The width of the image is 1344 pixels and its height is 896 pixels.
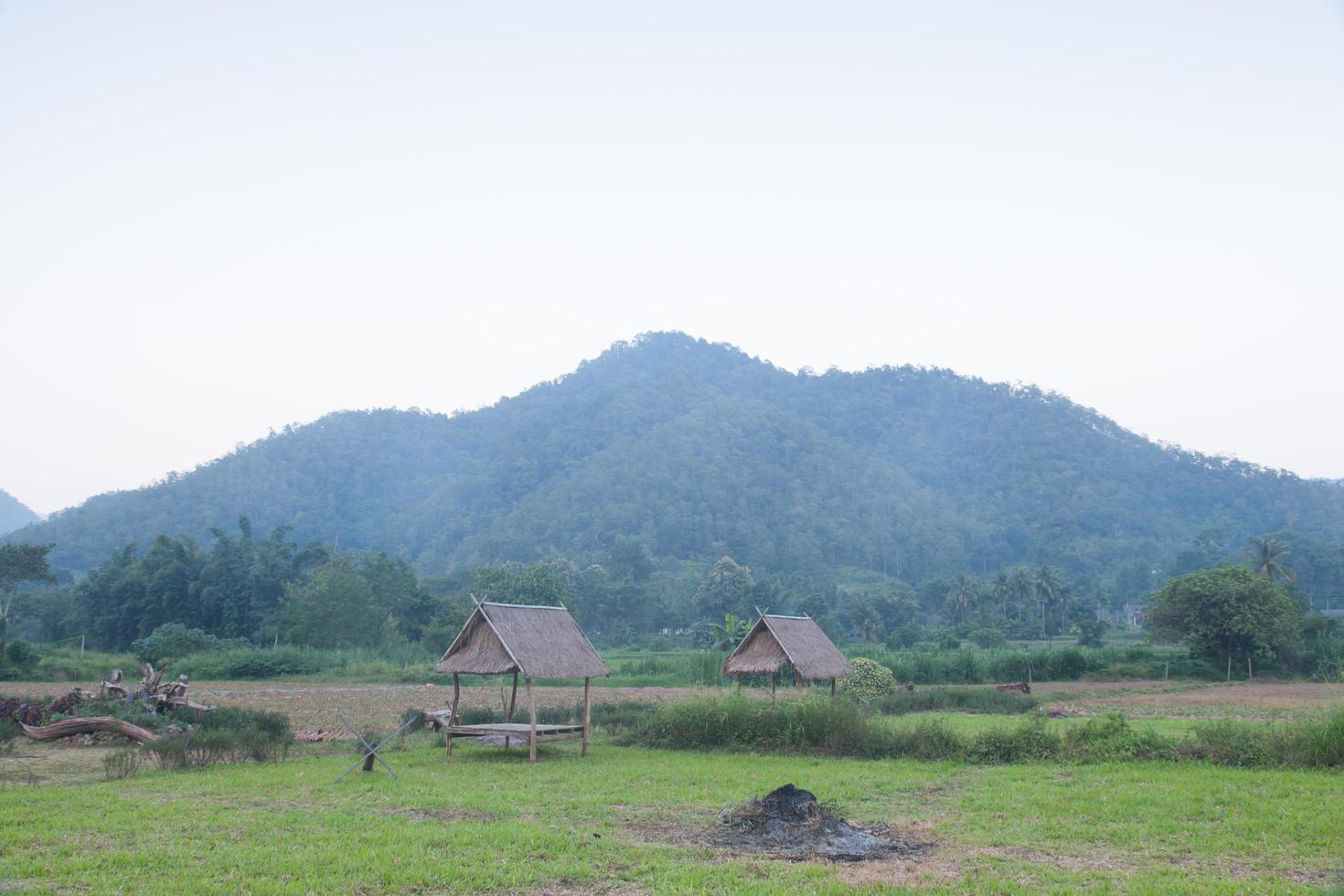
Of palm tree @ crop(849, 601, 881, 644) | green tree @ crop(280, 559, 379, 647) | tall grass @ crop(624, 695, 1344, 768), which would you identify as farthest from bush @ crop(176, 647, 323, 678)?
palm tree @ crop(849, 601, 881, 644)

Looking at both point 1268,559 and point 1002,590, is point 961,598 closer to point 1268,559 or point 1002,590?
point 1002,590

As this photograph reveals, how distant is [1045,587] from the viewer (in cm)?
→ 6938

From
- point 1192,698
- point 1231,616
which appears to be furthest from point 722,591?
point 1192,698

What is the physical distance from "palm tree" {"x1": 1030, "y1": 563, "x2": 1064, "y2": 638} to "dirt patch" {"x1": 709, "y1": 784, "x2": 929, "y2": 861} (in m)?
64.3

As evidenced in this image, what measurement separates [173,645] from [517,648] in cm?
3630

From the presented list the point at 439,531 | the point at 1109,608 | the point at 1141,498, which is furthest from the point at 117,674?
the point at 1141,498

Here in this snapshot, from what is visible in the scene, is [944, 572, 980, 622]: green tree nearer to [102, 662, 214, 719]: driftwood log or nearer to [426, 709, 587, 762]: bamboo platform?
[426, 709, 587, 762]: bamboo platform

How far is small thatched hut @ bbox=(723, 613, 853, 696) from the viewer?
22219mm

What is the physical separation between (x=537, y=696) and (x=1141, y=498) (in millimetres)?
104536

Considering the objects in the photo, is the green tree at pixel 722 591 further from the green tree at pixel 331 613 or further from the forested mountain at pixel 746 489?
the green tree at pixel 331 613

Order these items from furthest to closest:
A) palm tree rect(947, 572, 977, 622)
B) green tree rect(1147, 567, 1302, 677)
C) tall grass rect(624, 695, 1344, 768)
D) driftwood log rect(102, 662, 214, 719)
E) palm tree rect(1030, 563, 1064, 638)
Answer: palm tree rect(947, 572, 977, 622)
palm tree rect(1030, 563, 1064, 638)
green tree rect(1147, 567, 1302, 677)
driftwood log rect(102, 662, 214, 719)
tall grass rect(624, 695, 1344, 768)

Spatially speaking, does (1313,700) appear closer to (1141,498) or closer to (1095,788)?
(1095,788)

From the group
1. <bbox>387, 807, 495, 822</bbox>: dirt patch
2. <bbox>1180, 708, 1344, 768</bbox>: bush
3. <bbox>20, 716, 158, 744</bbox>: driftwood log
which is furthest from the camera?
<bbox>20, 716, 158, 744</bbox>: driftwood log

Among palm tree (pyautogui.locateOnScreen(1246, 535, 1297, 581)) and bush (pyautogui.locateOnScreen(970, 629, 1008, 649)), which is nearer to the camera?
palm tree (pyautogui.locateOnScreen(1246, 535, 1297, 581))
